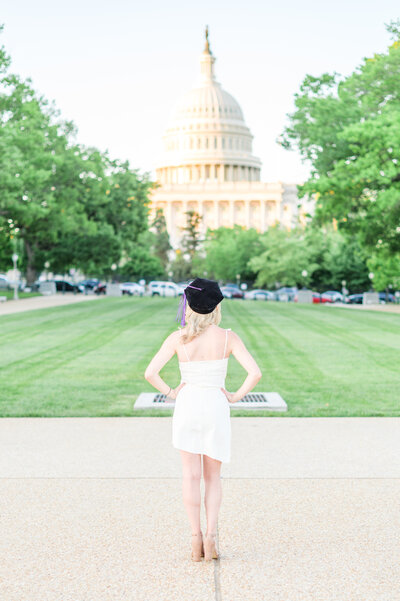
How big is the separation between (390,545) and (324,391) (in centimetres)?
663

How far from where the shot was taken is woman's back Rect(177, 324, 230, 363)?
4.77 meters

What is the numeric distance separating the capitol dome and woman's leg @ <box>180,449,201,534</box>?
157818mm

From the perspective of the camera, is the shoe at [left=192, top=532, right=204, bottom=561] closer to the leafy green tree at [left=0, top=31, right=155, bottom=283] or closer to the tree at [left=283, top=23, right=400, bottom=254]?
the tree at [left=283, top=23, right=400, bottom=254]

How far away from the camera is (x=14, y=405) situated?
10344 millimetres

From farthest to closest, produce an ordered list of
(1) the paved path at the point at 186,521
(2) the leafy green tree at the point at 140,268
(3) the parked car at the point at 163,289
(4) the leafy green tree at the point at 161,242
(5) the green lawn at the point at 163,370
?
1. (4) the leafy green tree at the point at 161,242
2. (2) the leafy green tree at the point at 140,268
3. (3) the parked car at the point at 163,289
4. (5) the green lawn at the point at 163,370
5. (1) the paved path at the point at 186,521

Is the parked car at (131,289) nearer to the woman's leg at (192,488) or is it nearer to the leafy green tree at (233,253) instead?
the leafy green tree at (233,253)

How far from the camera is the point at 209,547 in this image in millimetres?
4695

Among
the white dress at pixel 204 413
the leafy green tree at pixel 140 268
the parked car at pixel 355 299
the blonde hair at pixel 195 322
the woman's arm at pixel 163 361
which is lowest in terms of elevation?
the parked car at pixel 355 299

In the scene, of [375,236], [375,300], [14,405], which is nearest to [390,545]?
[14,405]

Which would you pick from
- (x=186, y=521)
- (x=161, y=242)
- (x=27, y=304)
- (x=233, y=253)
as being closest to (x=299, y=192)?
(x=27, y=304)

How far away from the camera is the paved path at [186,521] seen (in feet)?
14.4

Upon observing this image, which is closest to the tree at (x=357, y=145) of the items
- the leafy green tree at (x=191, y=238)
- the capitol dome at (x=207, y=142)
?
the leafy green tree at (x=191, y=238)

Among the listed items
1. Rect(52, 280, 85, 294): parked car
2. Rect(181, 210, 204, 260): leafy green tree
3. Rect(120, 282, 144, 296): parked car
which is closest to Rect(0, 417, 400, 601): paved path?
Rect(52, 280, 85, 294): parked car

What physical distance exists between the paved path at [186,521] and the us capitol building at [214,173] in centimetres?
14790
